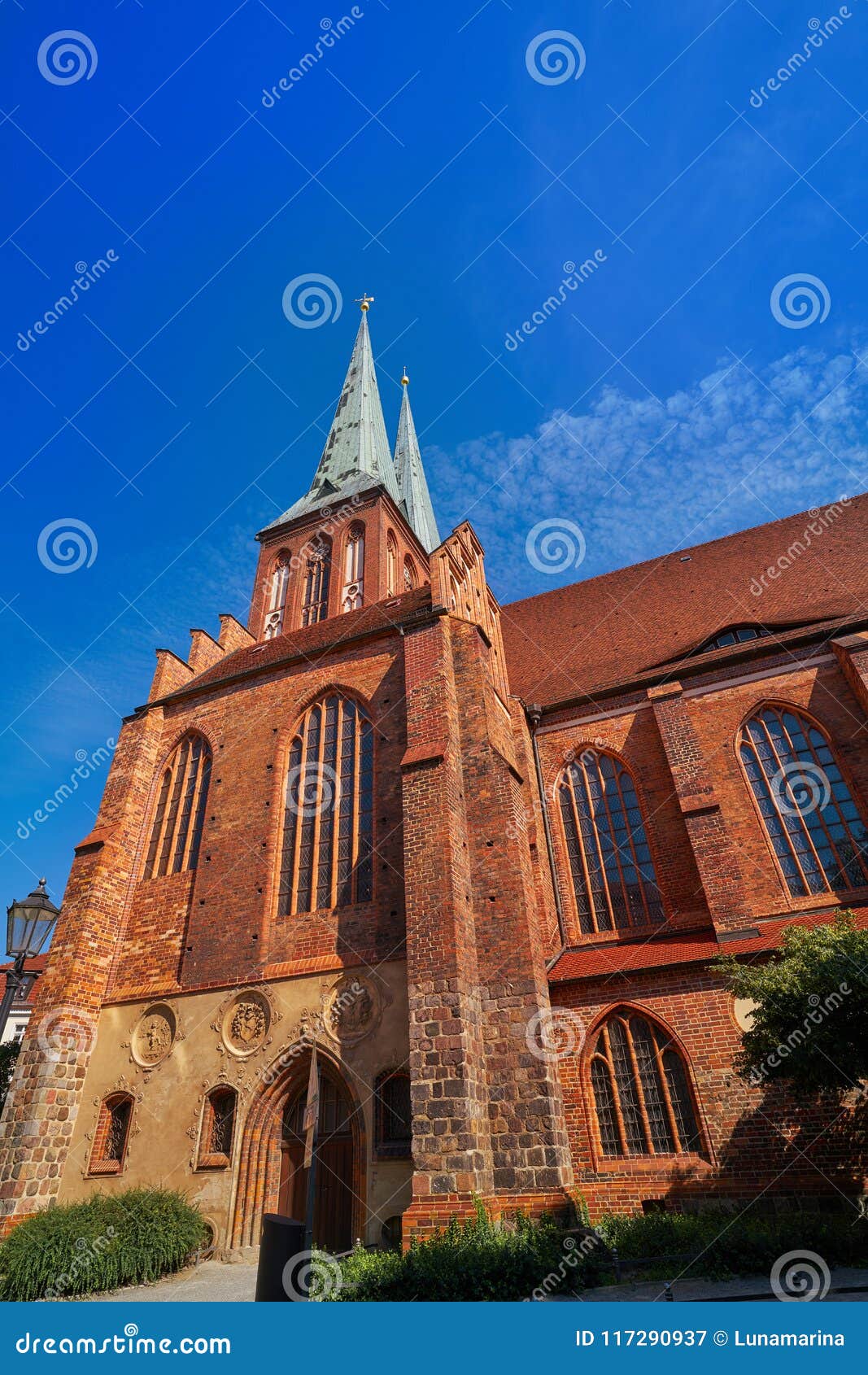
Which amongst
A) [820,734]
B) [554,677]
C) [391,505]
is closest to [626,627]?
[554,677]

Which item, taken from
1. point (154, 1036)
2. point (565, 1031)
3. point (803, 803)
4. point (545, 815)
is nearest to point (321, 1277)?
point (565, 1031)

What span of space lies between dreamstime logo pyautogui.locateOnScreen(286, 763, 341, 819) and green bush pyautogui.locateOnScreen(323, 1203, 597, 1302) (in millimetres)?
7374

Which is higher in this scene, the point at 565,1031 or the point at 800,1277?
the point at 565,1031

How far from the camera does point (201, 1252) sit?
422 inches

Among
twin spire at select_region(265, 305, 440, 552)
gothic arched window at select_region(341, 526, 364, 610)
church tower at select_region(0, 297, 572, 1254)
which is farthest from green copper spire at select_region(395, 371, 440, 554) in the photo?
church tower at select_region(0, 297, 572, 1254)

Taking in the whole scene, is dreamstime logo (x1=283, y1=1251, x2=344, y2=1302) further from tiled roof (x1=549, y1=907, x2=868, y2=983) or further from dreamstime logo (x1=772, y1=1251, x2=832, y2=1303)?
tiled roof (x1=549, y1=907, x2=868, y2=983)

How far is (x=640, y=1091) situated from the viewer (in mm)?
11836

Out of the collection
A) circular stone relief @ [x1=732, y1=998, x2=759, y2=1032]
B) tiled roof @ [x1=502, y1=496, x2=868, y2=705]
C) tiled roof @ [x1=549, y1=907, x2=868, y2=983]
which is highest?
tiled roof @ [x1=502, y1=496, x2=868, y2=705]

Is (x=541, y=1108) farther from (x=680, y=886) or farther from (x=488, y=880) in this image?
(x=680, y=886)

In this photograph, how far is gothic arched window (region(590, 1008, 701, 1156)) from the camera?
11391 millimetres

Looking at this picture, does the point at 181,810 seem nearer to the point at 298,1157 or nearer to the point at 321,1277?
the point at 298,1157

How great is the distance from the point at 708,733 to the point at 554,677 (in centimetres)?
461

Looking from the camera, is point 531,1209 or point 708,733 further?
point 708,733

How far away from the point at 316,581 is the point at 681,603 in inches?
484
